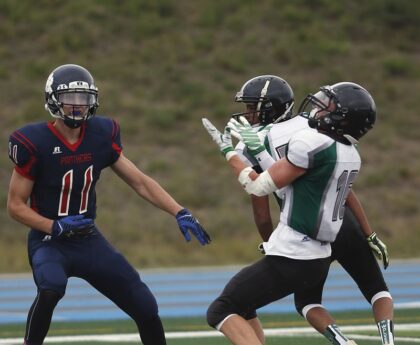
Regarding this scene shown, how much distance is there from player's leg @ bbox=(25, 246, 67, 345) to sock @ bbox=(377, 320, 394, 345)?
6.38ft

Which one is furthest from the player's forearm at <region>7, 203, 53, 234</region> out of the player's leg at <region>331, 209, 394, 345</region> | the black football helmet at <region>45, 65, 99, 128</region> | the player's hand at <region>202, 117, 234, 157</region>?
the player's leg at <region>331, 209, 394, 345</region>

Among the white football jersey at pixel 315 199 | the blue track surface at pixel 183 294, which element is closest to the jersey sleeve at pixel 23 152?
the white football jersey at pixel 315 199

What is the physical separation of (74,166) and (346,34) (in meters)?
18.4

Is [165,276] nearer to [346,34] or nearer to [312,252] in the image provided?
[312,252]

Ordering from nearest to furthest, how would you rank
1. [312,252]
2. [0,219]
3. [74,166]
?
[312,252] → [74,166] → [0,219]

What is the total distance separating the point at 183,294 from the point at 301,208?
6.26m

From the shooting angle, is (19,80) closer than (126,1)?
Yes

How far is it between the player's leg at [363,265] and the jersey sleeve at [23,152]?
1887 mm

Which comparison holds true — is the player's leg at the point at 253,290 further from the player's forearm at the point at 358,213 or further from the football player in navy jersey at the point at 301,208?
the player's forearm at the point at 358,213

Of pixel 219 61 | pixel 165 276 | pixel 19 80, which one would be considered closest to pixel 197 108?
pixel 219 61

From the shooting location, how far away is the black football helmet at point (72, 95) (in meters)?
6.28

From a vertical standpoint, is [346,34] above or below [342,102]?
below

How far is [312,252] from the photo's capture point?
584 cm

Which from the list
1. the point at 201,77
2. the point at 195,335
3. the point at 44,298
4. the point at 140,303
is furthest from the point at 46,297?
the point at 201,77
